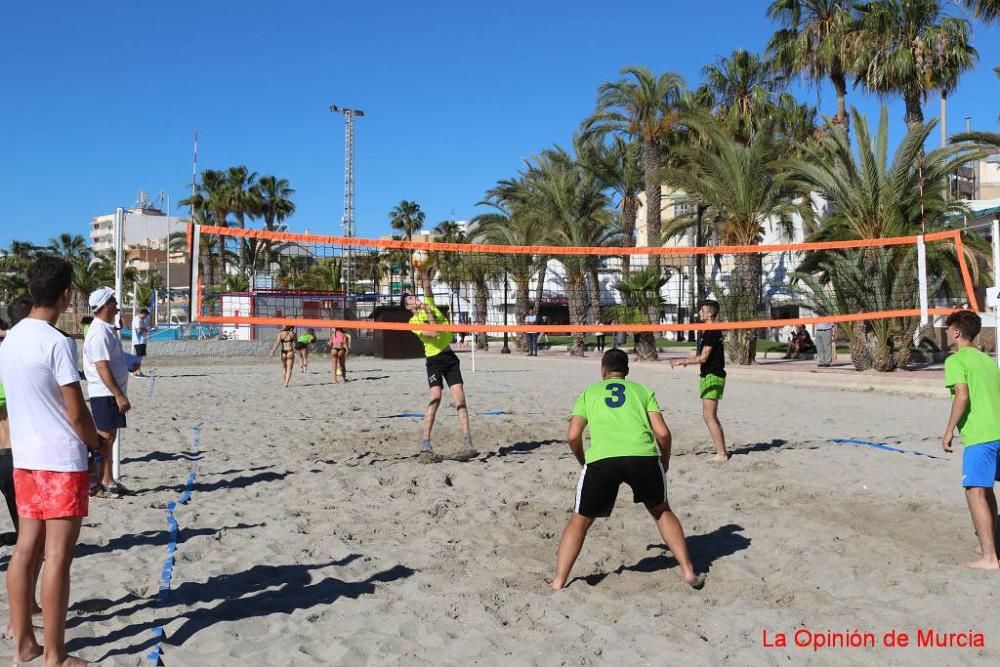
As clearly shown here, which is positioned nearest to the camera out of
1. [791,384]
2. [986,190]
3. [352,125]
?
[791,384]

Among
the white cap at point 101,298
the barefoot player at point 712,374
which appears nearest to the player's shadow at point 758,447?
the barefoot player at point 712,374

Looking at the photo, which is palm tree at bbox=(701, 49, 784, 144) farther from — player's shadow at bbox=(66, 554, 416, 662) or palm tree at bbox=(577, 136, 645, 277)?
player's shadow at bbox=(66, 554, 416, 662)

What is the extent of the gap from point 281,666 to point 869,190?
59.5ft

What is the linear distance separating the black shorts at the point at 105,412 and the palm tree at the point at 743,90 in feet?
92.6

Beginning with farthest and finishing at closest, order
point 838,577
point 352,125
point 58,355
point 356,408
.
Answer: point 352,125 < point 356,408 < point 838,577 < point 58,355

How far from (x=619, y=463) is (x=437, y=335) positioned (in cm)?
425

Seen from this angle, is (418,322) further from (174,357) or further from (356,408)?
(174,357)

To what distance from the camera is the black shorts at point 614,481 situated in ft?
14.2

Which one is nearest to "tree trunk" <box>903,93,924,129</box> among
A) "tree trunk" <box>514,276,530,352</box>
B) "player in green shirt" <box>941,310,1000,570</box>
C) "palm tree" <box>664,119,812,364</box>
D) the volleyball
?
"palm tree" <box>664,119,812,364</box>

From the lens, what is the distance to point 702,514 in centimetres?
602

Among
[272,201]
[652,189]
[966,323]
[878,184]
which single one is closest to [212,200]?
[272,201]

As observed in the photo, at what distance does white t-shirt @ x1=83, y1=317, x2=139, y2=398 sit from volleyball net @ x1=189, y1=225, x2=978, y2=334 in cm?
157

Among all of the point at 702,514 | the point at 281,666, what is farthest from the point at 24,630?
the point at 702,514

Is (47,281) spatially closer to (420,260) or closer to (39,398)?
(39,398)
